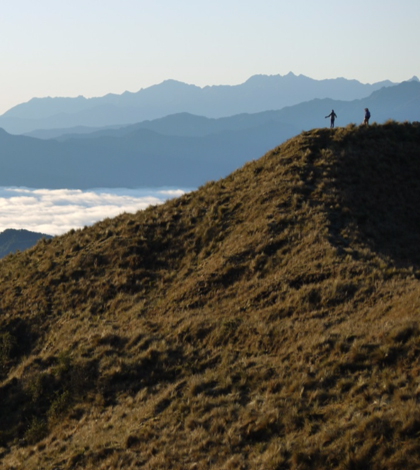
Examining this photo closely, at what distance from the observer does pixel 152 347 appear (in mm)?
17688

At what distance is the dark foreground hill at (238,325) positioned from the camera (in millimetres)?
11227

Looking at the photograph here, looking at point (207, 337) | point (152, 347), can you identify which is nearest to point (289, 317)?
point (207, 337)

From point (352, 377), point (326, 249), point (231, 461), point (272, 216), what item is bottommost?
point (231, 461)

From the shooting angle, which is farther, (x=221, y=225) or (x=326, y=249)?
(x=221, y=225)

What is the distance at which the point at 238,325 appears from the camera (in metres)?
17.5

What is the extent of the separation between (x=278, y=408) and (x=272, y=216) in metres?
15.3

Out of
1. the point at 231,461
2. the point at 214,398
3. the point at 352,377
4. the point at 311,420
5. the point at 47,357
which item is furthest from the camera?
the point at 47,357

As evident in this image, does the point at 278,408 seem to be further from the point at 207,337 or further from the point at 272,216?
the point at 272,216

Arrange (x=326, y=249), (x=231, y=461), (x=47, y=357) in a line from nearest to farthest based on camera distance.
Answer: (x=231, y=461)
(x=47, y=357)
(x=326, y=249)

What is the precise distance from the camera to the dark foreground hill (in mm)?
11227

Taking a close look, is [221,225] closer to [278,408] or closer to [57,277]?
[57,277]

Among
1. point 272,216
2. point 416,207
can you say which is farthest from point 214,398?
point 416,207

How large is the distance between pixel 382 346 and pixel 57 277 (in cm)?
1903

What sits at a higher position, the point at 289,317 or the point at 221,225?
the point at 221,225
